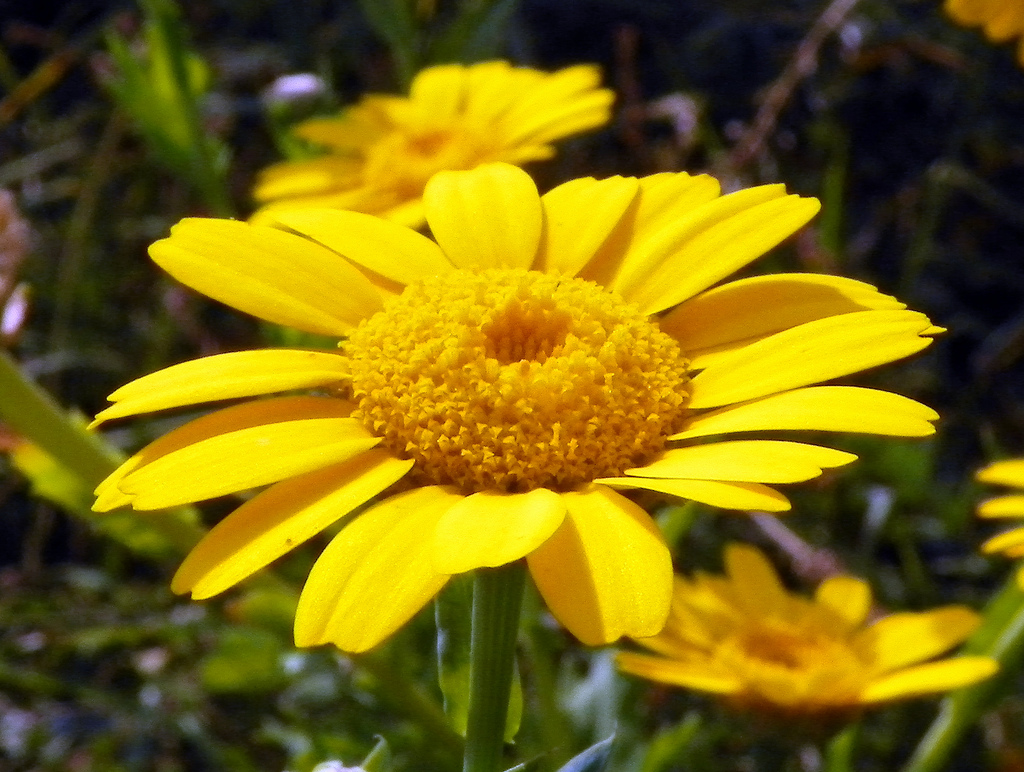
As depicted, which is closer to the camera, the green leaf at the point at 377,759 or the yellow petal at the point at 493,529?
the yellow petal at the point at 493,529

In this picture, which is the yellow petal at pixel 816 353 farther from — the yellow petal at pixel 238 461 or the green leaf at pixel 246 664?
the green leaf at pixel 246 664

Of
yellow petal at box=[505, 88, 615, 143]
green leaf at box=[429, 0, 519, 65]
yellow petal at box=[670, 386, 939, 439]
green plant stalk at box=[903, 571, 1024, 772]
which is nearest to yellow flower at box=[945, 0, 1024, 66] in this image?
yellow petal at box=[505, 88, 615, 143]

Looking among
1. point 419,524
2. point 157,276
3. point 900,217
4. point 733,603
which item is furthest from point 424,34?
point 419,524

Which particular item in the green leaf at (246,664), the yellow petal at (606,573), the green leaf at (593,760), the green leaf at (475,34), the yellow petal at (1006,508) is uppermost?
the green leaf at (475,34)

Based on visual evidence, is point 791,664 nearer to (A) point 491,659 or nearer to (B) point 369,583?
(A) point 491,659

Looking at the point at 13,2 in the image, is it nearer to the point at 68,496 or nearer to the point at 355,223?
the point at 68,496

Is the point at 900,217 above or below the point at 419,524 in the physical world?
below

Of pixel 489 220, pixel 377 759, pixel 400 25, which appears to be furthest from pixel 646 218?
pixel 400 25

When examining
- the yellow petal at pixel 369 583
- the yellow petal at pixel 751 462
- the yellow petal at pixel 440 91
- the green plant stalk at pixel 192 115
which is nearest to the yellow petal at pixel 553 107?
the yellow petal at pixel 440 91
